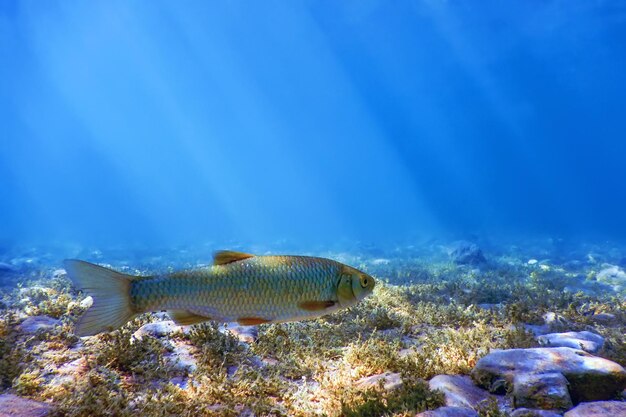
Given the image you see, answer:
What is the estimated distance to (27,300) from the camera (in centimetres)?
894

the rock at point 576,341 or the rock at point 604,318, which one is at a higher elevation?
the rock at point 604,318

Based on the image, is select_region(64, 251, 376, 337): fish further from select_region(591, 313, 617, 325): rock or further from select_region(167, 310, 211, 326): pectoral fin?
select_region(591, 313, 617, 325): rock

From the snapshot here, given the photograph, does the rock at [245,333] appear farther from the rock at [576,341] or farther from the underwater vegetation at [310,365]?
the rock at [576,341]

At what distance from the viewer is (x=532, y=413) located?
3.31 m

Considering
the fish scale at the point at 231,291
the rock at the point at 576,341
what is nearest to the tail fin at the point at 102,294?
the fish scale at the point at 231,291

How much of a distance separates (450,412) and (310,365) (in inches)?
87.8

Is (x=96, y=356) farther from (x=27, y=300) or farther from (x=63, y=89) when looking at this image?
(x=63, y=89)

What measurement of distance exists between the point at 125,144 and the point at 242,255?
8052 inches

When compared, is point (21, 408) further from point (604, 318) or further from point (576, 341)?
point (604, 318)

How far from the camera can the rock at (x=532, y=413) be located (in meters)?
3.29

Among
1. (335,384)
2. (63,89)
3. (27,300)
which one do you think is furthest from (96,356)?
(63,89)

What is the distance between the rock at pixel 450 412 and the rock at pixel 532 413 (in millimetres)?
381

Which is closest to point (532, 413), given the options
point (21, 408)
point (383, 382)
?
point (383, 382)

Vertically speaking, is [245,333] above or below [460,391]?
above
